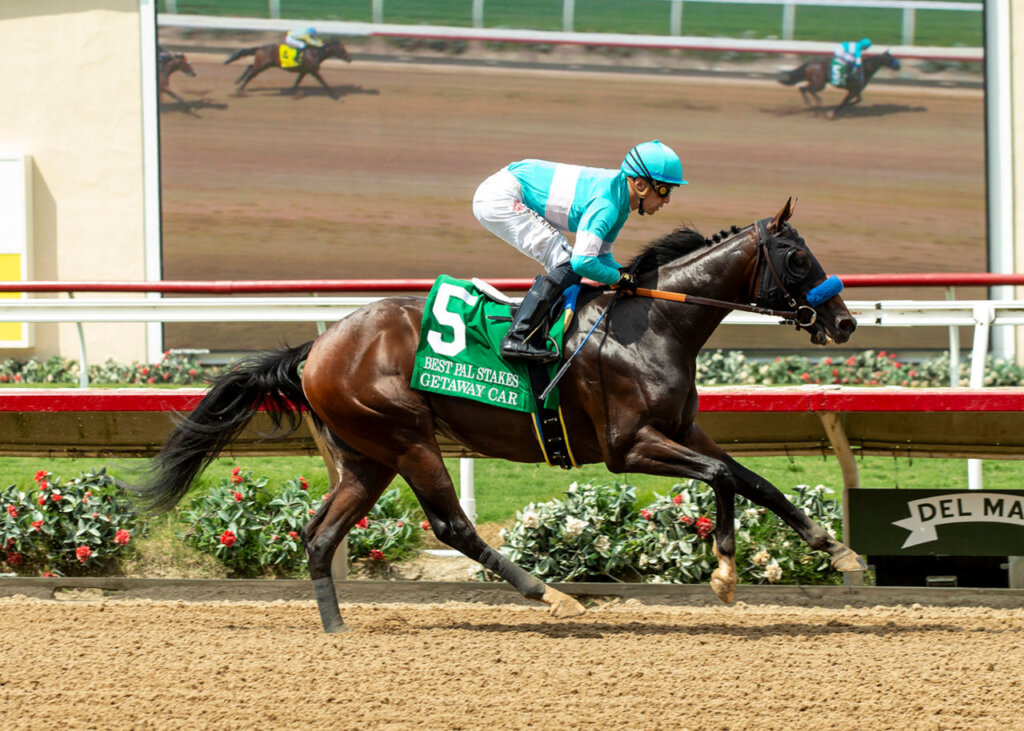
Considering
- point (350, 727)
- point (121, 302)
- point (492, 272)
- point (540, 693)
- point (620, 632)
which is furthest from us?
point (492, 272)

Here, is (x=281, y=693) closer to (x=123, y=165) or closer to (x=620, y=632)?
(x=620, y=632)

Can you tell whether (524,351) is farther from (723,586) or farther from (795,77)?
(795,77)

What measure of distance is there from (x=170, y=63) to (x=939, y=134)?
855cm

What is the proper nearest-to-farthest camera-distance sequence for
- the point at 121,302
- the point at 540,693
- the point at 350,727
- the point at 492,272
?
the point at 350,727 → the point at 540,693 → the point at 121,302 → the point at 492,272

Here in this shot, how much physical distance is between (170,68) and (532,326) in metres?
9.32

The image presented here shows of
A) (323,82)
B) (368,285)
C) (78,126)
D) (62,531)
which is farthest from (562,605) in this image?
(78,126)

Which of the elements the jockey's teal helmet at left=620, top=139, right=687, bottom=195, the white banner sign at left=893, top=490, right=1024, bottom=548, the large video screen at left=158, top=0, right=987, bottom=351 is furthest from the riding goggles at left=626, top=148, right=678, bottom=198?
the large video screen at left=158, top=0, right=987, bottom=351

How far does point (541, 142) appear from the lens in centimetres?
1237

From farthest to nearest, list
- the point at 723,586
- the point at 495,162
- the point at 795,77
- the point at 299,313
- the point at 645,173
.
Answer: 1. the point at 795,77
2. the point at 495,162
3. the point at 299,313
4. the point at 645,173
5. the point at 723,586

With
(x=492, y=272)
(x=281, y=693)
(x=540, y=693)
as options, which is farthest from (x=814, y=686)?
(x=492, y=272)

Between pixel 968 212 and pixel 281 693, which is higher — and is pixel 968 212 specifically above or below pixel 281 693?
above

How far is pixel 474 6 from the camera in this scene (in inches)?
485

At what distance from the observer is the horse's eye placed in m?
4.07

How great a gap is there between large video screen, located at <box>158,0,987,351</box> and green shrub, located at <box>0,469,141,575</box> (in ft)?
22.0
